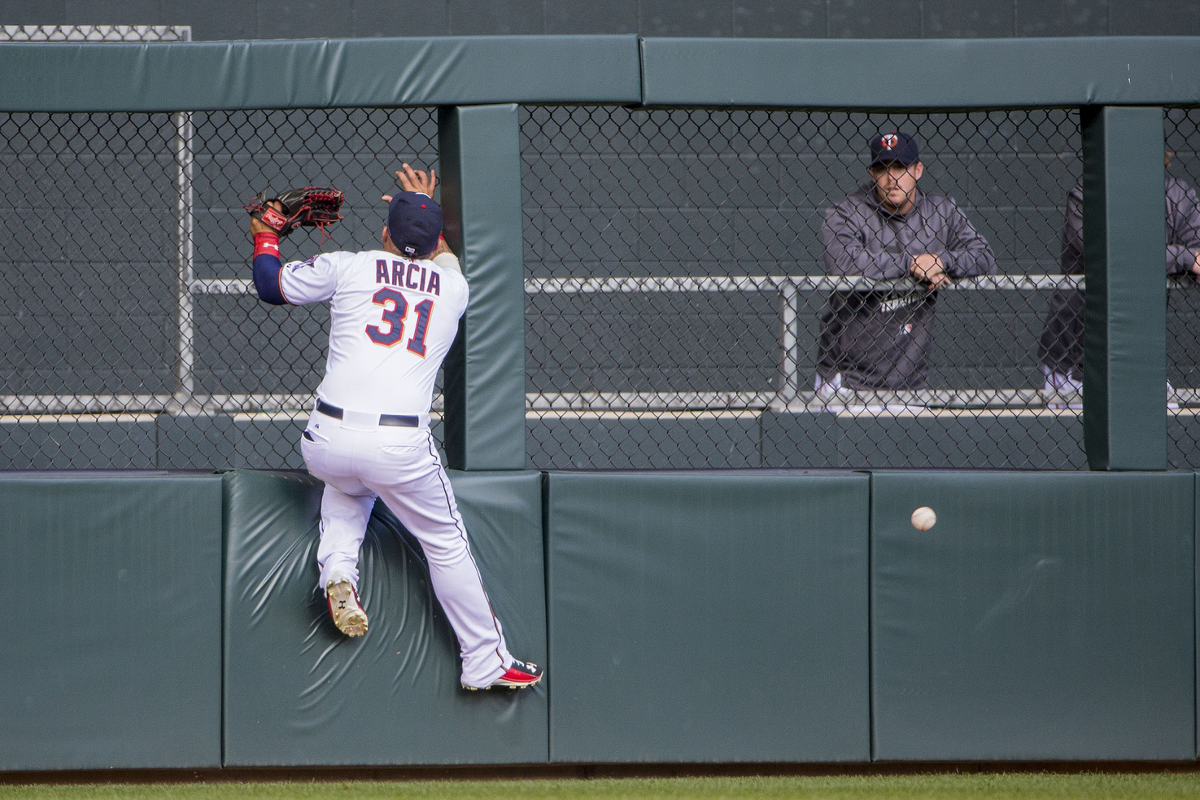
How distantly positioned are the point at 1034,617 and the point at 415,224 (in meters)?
2.30

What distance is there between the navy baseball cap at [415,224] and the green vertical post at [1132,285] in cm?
215

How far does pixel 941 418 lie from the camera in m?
5.43

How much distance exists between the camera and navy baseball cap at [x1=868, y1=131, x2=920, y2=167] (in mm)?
4844

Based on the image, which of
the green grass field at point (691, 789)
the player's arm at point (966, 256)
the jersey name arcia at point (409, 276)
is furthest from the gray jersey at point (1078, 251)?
the jersey name arcia at point (409, 276)

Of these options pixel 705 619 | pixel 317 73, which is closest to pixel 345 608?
pixel 705 619

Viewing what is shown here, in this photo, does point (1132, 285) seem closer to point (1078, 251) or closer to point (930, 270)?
point (930, 270)

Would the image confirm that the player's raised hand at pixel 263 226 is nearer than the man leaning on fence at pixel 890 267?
Yes

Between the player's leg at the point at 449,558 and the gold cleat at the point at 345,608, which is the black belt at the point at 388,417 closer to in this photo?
the player's leg at the point at 449,558

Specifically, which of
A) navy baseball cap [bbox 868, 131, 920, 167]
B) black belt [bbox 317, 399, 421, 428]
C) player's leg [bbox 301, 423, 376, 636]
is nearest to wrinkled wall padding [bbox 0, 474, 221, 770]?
player's leg [bbox 301, 423, 376, 636]

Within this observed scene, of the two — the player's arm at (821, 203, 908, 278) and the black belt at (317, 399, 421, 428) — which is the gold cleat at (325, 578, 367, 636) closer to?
the black belt at (317, 399, 421, 428)

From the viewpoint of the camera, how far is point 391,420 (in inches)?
132

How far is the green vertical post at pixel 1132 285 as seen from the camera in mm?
3678

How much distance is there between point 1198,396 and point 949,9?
9.61ft

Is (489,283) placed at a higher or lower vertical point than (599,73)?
lower
